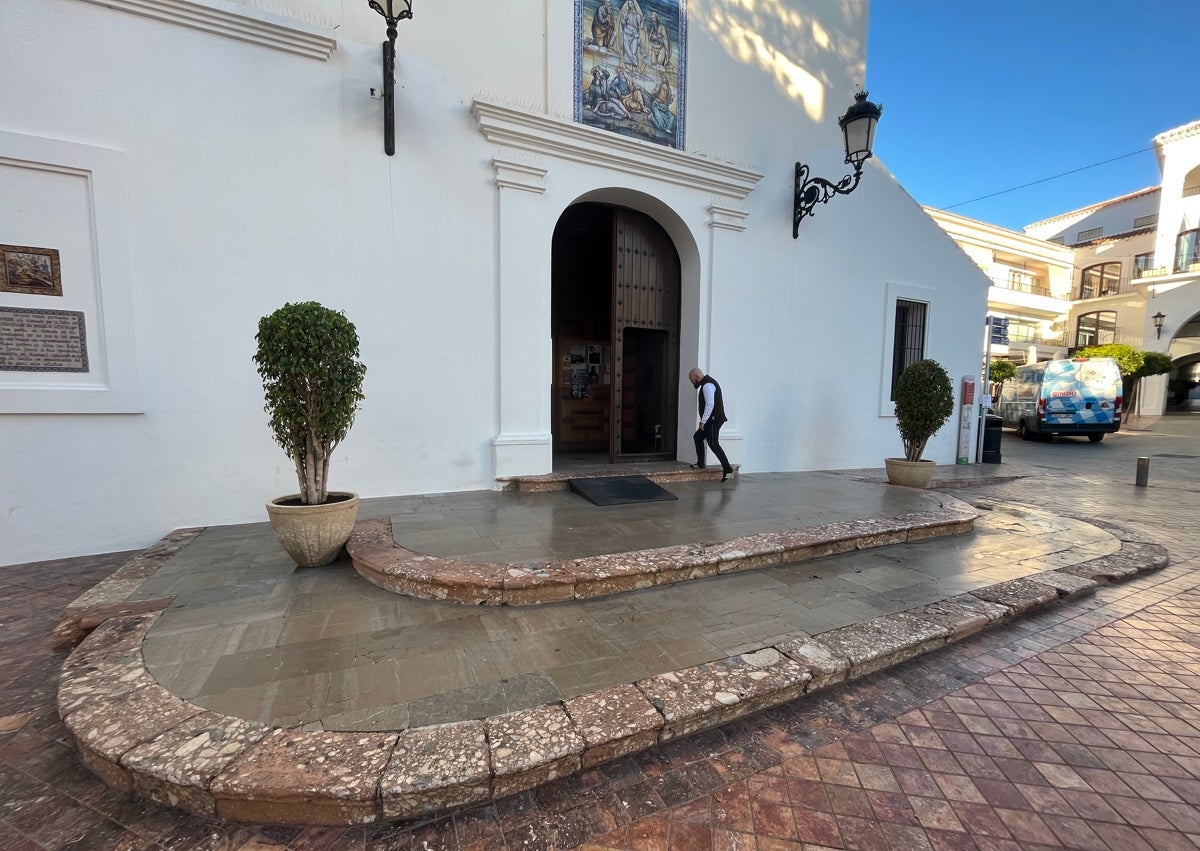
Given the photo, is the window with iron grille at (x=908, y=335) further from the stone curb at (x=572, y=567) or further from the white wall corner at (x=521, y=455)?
the white wall corner at (x=521, y=455)

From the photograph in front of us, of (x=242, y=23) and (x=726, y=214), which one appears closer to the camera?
(x=242, y=23)

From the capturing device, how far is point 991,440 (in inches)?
445

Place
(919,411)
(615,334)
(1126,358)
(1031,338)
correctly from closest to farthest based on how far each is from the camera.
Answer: (615,334) → (919,411) → (1126,358) → (1031,338)

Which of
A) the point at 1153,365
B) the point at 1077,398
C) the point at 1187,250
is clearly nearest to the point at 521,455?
the point at 1077,398

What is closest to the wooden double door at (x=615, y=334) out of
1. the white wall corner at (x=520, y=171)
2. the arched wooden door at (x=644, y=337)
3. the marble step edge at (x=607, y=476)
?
the arched wooden door at (x=644, y=337)

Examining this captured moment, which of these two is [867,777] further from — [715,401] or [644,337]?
[644,337]

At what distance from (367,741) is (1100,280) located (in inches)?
1674

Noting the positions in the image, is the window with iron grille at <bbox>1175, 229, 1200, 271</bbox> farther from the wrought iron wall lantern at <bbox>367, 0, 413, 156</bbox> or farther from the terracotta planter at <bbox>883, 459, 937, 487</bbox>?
the wrought iron wall lantern at <bbox>367, 0, 413, 156</bbox>

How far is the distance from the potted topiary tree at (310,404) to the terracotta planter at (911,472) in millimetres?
7459

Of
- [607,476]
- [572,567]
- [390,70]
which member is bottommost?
[572,567]

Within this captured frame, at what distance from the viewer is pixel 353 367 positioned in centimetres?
361

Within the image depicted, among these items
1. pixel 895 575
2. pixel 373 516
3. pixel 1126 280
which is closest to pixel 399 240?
pixel 373 516

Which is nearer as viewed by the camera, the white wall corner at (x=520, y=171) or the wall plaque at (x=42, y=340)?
the wall plaque at (x=42, y=340)

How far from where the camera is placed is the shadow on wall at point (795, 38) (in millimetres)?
7148
